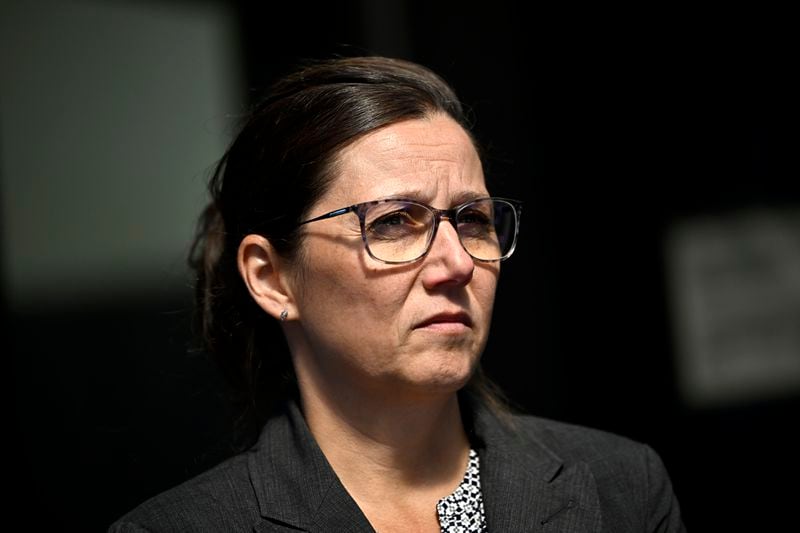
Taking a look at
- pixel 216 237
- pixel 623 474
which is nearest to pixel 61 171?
pixel 216 237

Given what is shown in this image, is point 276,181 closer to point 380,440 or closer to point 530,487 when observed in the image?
point 380,440

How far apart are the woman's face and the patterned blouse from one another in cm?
33

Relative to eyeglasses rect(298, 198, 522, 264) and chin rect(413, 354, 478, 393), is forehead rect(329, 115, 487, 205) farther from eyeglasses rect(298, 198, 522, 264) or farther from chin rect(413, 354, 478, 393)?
chin rect(413, 354, 478, 393)

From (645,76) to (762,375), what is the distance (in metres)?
1.45

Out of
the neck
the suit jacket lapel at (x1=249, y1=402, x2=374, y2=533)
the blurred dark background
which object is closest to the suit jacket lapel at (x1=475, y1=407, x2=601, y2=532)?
the neck

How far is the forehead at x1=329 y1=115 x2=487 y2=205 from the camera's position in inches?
89.4

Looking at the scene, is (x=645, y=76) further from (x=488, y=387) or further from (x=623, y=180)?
(x=488, y=387)

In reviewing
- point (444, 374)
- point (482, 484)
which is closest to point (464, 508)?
point (482, 484)

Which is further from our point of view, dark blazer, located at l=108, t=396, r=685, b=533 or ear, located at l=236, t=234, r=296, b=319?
ear, located at l=236, t=234, r=296, b=319

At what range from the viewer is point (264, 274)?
246 cm

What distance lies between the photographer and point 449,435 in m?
2.50

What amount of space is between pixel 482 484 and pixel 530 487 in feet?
0.39

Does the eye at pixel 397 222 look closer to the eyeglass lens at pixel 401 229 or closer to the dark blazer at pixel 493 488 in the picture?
the eyeglass lens at pixel 401 229

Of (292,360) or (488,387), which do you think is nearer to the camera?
(292,360)
